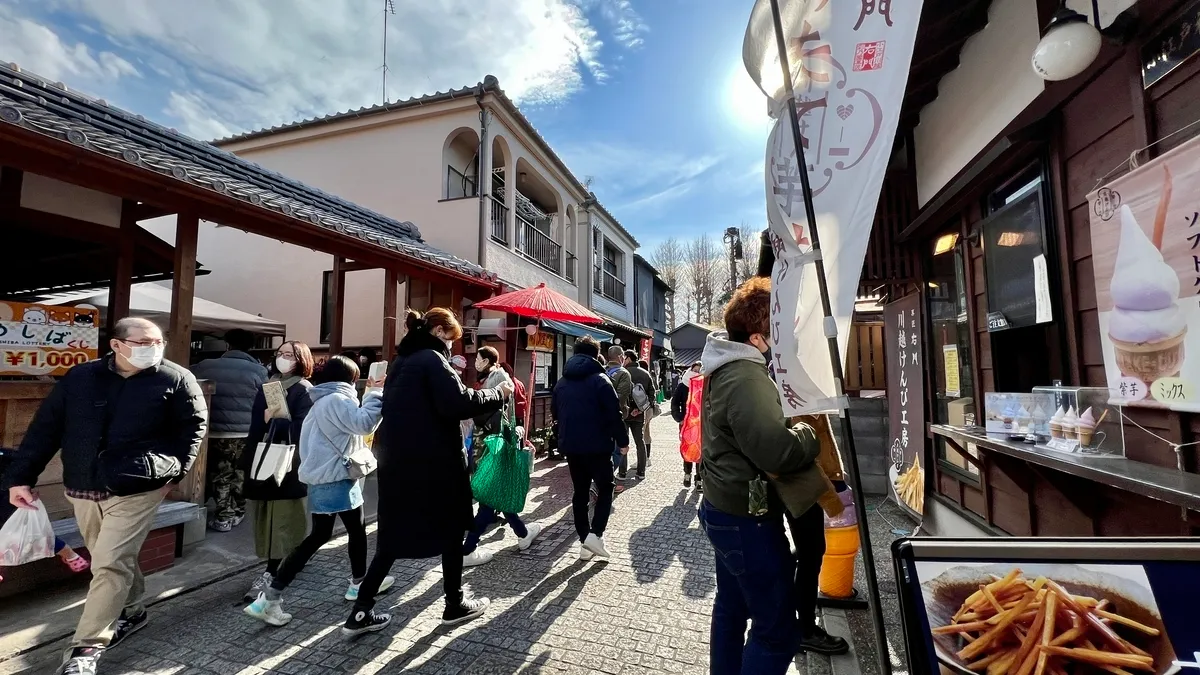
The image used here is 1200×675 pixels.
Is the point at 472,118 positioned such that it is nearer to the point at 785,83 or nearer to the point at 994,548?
the point at 785,83

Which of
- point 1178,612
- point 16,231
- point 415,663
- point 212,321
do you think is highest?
point 16,231

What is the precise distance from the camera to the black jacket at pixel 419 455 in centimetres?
293

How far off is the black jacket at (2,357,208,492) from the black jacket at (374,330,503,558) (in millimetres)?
1251

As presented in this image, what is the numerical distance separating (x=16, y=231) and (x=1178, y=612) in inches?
387

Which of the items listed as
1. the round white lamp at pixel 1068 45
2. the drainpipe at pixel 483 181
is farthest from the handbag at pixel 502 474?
the drainpipe at pixel 483 181

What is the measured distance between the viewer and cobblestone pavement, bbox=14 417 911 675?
9.21 ft

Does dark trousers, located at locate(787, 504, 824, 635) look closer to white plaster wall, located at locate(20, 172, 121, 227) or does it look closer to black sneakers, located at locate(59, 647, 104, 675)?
black sneakers, located at locate(59, 647, 104, 675)

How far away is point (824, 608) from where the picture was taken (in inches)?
135

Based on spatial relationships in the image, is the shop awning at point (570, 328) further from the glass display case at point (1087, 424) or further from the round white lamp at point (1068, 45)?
the round white lamp at point (1068, 45)

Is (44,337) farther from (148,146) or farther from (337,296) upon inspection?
(337,296)

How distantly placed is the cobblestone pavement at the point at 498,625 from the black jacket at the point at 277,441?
80 centimetres

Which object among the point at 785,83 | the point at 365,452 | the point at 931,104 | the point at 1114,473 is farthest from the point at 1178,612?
the point at 931,104

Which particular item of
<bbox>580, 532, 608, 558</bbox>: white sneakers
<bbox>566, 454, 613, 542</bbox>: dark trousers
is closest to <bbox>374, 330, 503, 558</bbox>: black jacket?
<bbox>566, 454, 613, 542</bbox>: dark trousers

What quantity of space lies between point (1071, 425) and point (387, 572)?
384 cm
